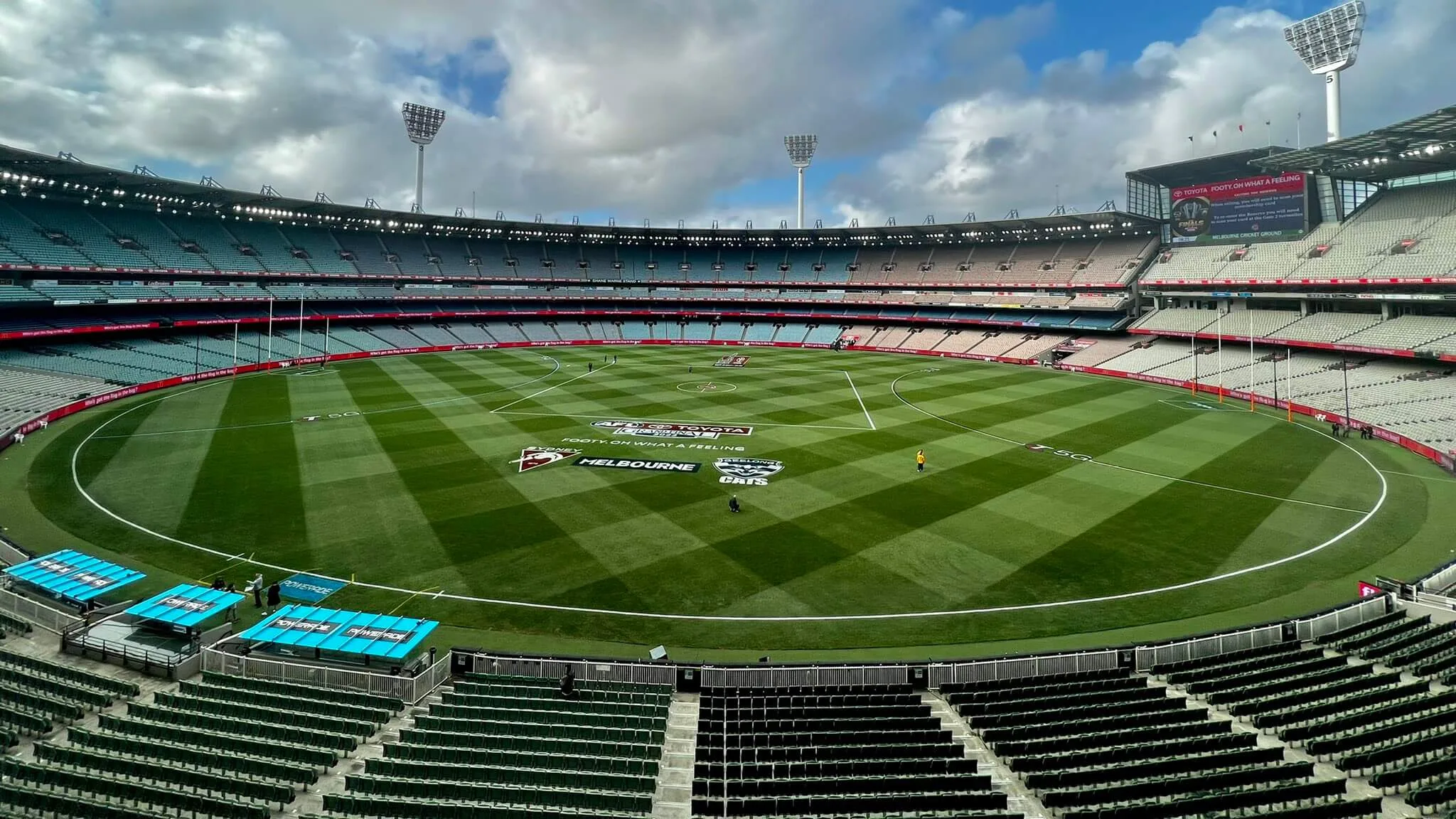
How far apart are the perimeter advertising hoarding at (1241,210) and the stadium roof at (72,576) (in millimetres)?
97006

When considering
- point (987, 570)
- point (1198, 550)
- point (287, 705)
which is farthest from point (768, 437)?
point (287, 705)

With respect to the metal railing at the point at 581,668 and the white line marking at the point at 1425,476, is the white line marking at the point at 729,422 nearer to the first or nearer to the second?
the white line marking at the point at 1425,476

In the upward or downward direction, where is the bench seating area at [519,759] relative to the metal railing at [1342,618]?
downward

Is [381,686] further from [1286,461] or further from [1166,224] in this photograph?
[1166,224]

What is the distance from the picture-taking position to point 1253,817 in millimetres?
9461

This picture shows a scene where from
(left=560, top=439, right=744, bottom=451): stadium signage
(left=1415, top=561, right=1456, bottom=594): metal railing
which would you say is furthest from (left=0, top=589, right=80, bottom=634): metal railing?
(left=1415, top=561, right=1456, bottom=594): metal railing

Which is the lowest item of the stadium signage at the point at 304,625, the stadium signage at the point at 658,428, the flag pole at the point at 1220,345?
the stadium signage at the point at 304,625

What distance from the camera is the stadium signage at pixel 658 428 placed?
43219 millimetres

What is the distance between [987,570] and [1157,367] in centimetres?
5887

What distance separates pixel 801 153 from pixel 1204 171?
6456 cm

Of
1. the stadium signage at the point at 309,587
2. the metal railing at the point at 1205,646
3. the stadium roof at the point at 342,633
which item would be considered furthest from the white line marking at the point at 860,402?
the stadium roof at the point at 342,633

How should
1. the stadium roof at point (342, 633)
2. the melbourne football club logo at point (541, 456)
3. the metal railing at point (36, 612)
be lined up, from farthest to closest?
the melbourne football club logo at point (541, 456) → the metal railing at point (36, 612) → the stadium roof at point (342, 633)

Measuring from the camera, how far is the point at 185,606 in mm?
17078

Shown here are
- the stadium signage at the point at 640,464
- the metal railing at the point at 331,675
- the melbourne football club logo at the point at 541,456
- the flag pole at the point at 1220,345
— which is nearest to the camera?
the metal railing at the point at 331,675
